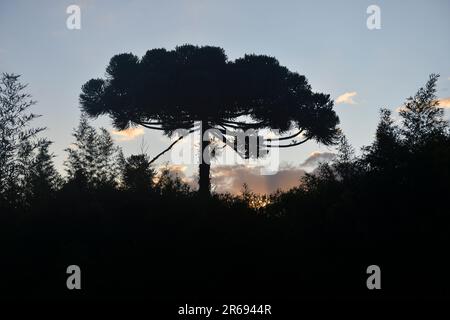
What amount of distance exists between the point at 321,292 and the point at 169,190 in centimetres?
770

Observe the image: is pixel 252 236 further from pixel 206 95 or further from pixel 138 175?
pixel 206 95

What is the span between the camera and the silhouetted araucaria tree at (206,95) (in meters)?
24.2

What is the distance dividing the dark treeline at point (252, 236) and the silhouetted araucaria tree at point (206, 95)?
35.8 feet

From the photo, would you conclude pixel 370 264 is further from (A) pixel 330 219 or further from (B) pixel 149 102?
(B) pixel 149 102

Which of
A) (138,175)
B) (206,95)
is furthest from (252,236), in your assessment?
(206,95)

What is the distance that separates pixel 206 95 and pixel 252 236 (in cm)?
1340

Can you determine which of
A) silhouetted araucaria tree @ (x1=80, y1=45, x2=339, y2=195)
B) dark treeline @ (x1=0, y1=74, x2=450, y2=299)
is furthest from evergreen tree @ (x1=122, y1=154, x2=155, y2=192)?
silhouetted araucaria tree @ (x1=80, y1=45, x2=339, y2=195)

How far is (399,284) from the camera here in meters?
9.27

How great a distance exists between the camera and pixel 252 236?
1194 centimetres

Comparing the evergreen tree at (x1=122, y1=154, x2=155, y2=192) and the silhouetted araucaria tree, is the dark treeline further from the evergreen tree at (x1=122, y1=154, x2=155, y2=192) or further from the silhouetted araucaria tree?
the silhouetted araucaria tree

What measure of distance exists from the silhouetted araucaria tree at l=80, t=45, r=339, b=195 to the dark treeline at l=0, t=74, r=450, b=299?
1092 cm

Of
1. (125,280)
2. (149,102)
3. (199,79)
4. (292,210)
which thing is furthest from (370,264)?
(149,102)

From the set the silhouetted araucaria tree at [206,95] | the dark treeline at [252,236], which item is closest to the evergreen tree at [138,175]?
the dark treeline at [252,236]

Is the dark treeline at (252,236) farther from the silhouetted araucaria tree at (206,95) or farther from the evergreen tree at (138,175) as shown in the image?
the silhouetted araucaria tree at (206,95)
